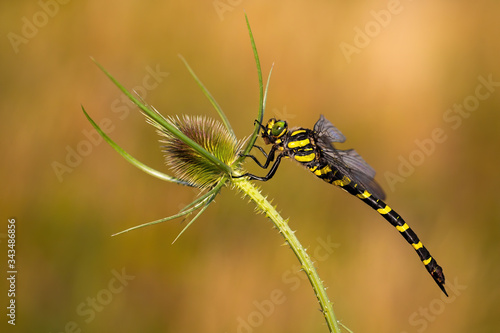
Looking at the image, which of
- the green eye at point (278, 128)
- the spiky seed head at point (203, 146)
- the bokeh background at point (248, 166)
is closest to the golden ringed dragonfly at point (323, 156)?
the green eye at point (278, 128)

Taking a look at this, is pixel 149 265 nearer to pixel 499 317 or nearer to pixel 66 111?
pixel 66 111

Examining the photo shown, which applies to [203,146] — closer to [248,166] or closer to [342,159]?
[342,159]

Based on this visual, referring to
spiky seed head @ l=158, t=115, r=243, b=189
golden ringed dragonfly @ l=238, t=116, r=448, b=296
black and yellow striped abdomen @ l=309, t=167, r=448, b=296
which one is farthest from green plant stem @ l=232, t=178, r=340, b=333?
black and yellow striped abdomen @ l=309, t=167, r=448, b=296

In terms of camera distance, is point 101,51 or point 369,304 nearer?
point 369,304

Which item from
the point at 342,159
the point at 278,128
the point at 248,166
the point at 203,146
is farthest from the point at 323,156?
the point at 248,166

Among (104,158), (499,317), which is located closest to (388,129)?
(499,317)

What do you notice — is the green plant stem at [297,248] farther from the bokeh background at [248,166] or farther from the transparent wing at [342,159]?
the bokeh background at [248,166]
